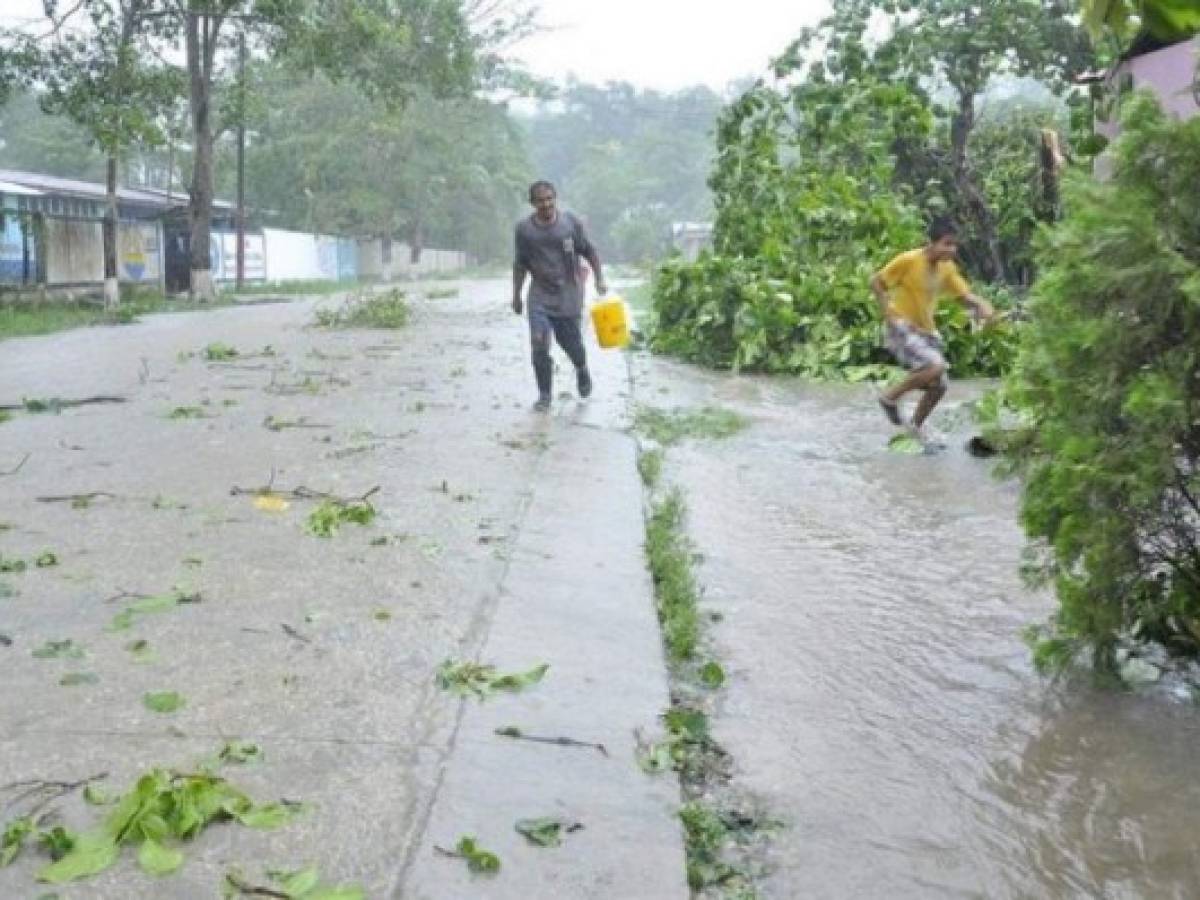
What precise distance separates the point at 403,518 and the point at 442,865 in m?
3.01

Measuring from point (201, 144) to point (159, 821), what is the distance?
2561 centimetres

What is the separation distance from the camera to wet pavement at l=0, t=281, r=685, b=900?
8.14ft

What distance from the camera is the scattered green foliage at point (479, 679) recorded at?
3273 mm

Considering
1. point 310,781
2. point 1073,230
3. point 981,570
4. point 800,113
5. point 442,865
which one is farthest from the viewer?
point 800,113

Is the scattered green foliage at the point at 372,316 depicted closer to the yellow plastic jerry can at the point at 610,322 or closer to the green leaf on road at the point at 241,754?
the yellow plastic jerry can at the point at 610,322

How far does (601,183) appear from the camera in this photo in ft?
281

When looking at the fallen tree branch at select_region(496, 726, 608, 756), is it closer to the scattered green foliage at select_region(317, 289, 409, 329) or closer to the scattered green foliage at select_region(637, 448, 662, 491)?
the scattered green foliage at select_region(637, 448, 662, 491)

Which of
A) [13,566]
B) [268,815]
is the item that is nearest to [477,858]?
[268,815]

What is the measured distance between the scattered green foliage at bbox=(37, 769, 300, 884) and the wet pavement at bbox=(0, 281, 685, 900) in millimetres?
40

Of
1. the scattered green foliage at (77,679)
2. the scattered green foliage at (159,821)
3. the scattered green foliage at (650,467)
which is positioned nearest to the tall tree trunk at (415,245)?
the scattered green foliage at (650,467)

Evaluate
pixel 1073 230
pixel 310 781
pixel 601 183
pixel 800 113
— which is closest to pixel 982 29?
pixel 800 113

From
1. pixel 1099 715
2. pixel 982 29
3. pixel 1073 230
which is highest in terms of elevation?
pixel 982 29

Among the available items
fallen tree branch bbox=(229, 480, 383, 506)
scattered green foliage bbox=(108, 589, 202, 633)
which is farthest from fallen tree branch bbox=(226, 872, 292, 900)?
fallen tree branch bbox=(229, 480, 383, 506)

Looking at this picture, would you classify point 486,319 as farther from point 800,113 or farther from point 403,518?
point 403,518
